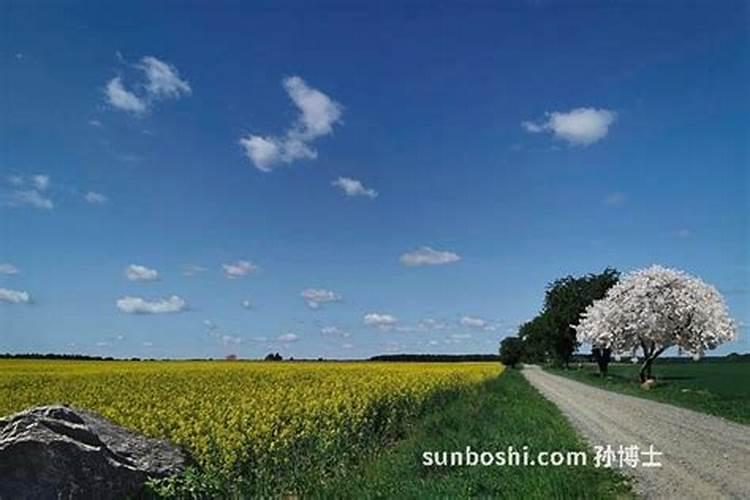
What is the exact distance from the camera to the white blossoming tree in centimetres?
4556

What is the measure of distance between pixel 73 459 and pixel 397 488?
3719 millimetres

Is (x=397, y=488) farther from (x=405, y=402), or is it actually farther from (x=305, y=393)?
(x=405, y=402)

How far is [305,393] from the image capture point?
55.5 feet

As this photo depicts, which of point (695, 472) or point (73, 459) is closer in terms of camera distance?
point (73, 459)

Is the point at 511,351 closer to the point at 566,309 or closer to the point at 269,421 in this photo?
the point at 566,309

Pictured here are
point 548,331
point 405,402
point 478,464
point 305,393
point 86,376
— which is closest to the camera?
point 478,464

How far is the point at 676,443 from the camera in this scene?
49.0ft

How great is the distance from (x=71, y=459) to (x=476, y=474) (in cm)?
492

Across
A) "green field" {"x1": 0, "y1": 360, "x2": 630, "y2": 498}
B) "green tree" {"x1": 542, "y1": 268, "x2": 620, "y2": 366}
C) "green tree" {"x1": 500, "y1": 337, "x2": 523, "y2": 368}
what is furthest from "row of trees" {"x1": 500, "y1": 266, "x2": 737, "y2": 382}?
"green tree" {"x1": 500, "y1": 337, "x2": 523, "y2": 368}

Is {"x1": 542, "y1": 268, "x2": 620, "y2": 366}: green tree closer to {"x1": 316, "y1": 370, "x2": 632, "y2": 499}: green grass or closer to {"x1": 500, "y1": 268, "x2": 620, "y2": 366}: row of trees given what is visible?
{"x1": 500, "y1": 268, "x2": 620, "y2": 366}: row of trees

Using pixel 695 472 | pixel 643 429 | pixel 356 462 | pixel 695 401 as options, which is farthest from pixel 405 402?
pixel 695 401

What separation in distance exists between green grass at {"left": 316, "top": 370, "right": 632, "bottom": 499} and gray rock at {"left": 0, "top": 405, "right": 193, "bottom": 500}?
2.17m

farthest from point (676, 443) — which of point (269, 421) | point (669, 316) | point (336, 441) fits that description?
point (669, 316)

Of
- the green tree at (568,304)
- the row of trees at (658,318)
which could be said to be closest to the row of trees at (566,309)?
the green tree at (568,304)
